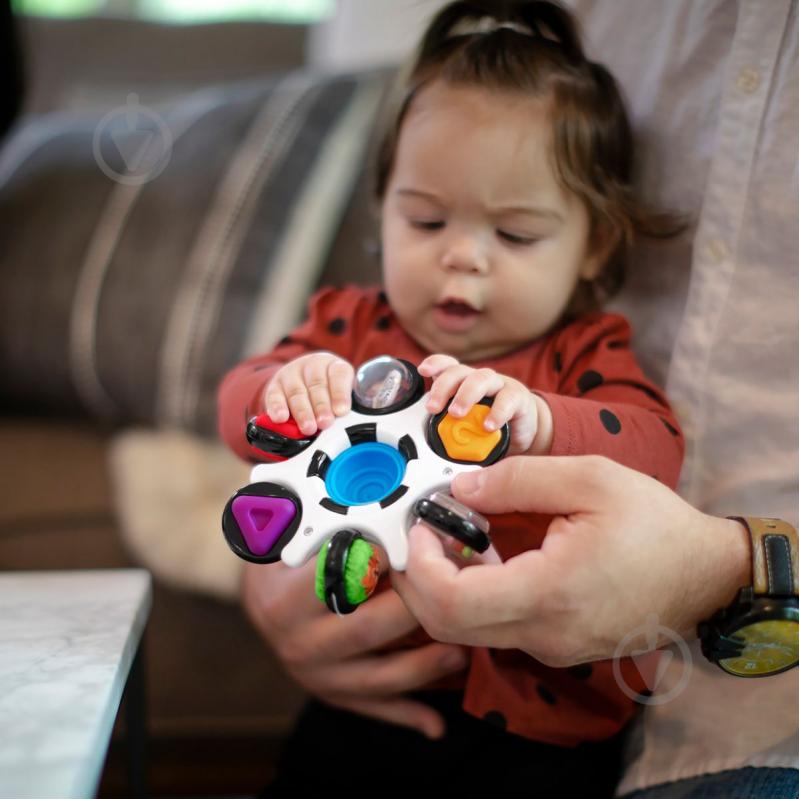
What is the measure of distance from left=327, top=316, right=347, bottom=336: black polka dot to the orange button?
0.31 m

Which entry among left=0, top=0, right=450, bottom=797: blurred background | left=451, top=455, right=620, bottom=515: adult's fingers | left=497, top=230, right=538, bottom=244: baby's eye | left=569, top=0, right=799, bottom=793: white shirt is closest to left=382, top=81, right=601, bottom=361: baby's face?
left=497, top=230, right=538, bottom=244: baby's eye

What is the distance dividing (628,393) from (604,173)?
0.74 feet

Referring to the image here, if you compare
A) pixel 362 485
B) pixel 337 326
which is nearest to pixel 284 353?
pixel 337 326

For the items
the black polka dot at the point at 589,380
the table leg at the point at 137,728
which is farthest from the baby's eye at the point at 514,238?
the table leg at the point at 137,728

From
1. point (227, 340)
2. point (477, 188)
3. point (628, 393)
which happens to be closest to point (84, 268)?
point (227, 340)

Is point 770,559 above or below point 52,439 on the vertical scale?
above

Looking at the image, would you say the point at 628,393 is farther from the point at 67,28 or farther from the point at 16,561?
the point at 67,28

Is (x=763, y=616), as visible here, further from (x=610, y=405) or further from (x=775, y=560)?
(x=610, y=405)

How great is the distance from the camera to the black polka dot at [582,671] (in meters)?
0.65

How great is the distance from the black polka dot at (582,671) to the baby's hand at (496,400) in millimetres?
189

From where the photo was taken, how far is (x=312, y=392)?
0.60m

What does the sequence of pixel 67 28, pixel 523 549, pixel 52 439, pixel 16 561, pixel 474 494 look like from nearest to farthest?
1. pixel 474 494
2. pixel 523 549
3. pixel 16 561
4. pixel 52 439
5. pixel 67 28

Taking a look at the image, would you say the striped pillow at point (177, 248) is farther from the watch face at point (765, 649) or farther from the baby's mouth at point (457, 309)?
the watch face at point (765, 649)

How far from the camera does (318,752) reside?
0.78 meters
